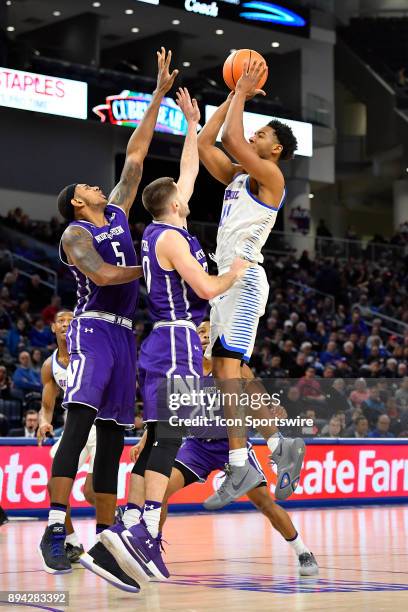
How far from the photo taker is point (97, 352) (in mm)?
7305

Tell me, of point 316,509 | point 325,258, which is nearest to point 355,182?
point 325,258

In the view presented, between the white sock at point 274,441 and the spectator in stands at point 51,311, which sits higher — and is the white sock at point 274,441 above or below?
below

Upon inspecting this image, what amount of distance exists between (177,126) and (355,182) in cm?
1298

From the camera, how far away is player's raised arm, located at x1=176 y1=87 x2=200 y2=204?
7465mm

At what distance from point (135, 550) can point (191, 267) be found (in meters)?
1.71

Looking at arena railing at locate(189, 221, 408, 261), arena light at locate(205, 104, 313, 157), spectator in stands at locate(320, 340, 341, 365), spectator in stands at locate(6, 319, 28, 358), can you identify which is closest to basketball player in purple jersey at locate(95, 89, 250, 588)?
spectator in stands at locate(6, 319, 28, 358)

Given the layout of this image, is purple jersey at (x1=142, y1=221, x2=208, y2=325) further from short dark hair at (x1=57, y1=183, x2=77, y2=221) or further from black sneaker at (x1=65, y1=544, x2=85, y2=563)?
black sneaker at (x1=65, y1=544, x2=85, y2=563)

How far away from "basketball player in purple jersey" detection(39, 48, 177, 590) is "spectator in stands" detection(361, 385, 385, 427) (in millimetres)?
9680

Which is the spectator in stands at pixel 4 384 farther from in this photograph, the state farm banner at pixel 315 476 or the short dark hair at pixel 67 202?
the short dark hair at pixel 67 202

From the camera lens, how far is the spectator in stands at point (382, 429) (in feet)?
54.8

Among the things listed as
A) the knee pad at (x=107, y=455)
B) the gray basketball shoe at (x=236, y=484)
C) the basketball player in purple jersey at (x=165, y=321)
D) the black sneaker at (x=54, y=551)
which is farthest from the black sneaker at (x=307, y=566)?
the black sneaker at (x=54, y=551)

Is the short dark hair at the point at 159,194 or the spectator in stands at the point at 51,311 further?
the spectator in stands at the point at 51,311

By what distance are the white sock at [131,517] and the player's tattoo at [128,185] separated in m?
2.21

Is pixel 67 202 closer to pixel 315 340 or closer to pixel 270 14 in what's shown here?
pixel 315 340
